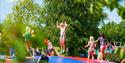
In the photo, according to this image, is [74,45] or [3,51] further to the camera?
[74,45]

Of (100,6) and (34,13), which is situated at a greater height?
(34,13)

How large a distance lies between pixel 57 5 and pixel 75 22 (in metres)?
1.97

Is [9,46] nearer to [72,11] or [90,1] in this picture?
[90,1]

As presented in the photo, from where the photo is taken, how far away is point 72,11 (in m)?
32.1

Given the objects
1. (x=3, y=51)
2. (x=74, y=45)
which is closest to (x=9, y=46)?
(x=3, y=51)

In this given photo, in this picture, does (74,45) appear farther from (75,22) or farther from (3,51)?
(3,51)

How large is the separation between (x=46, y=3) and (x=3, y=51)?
104 ft

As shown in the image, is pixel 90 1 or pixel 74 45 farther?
pixel 74 45

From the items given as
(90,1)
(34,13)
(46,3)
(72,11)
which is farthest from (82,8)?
(90,1)

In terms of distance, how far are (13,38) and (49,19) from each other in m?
31.3

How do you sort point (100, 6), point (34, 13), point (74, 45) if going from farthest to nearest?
1. point (34, 13)
2. point (74, 45)
3. point (100, 6)

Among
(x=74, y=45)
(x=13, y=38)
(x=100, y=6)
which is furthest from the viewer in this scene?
(x=74, y=45)

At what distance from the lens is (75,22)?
3175 cm

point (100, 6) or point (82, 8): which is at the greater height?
point (82, 8)
